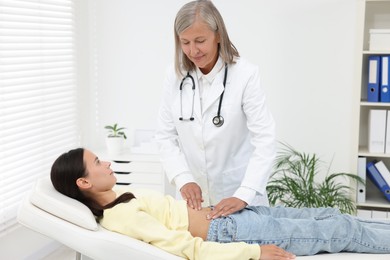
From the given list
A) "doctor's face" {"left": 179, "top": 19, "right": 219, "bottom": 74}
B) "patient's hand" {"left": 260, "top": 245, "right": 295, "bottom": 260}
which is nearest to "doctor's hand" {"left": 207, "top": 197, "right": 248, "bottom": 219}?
"patient's hand" {"left": 260, "top": 245, "right": 295, "bottom": 260}

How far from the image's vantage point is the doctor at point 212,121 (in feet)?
6.67

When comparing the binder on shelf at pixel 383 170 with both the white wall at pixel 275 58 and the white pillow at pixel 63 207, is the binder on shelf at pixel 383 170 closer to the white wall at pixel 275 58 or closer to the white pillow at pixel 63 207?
the white wall at pixel 275 58

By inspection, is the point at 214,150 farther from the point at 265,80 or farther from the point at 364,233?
the point at 265,80

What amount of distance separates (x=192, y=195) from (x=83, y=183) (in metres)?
0.41

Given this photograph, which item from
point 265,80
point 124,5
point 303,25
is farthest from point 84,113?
point 303,25

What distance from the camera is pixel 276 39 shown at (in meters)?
3.48

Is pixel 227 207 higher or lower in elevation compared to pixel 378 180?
higher

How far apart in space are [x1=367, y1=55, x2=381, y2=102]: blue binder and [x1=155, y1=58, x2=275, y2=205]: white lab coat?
3.78 ft

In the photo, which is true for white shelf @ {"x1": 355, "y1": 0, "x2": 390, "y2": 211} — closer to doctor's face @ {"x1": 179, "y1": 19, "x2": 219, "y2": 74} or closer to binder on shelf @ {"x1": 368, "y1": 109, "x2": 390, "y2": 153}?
binder on shelf @ {"x1": 368, "y1": 109, "x2": 390, "y2": 153}

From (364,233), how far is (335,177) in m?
1.58

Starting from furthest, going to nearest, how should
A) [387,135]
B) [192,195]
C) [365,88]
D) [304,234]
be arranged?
1. [365,88]
2. [387,135]
3. [192,195]
4. [304,234]

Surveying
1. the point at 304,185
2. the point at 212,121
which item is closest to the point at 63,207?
the point at 212,121

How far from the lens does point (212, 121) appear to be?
2.21 m

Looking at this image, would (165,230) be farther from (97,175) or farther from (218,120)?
(218,120)
